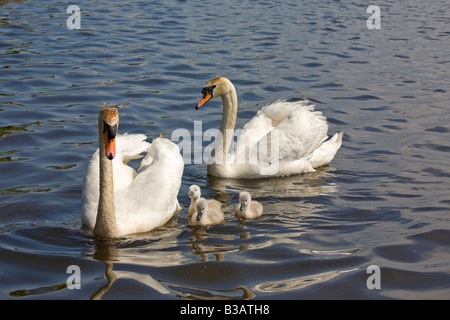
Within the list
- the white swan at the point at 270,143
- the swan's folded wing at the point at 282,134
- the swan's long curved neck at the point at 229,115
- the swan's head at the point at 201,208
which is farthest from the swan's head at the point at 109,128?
the swan's long curved neck at the point at 229,115

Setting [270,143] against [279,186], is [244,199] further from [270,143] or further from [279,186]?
[270,143]

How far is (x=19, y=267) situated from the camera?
6.12 meters

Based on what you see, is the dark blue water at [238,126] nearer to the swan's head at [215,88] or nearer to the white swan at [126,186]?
the white swan at [126,186]

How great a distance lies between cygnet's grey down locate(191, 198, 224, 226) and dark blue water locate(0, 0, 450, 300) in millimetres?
102

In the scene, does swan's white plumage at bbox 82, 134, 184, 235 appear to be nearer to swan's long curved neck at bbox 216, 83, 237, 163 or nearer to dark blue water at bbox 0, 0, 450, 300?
dark blue water at bbox 0, 0, 450, 300

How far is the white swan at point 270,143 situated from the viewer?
30.4 ft

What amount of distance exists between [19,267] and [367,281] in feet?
10.1

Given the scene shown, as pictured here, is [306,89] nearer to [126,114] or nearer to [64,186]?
[126,114]

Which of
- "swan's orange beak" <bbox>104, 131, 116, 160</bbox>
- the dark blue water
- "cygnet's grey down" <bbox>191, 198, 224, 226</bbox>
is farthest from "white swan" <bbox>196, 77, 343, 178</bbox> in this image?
"swan's orange beak" <bbox>104, 131, 116, 160</bbox>

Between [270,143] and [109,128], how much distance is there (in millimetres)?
3451

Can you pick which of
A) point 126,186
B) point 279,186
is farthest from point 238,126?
point 126,186

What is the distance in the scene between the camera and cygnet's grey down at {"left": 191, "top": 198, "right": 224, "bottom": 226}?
725cm

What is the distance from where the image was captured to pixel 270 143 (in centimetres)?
932

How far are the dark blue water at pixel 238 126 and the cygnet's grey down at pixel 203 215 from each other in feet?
0.33
